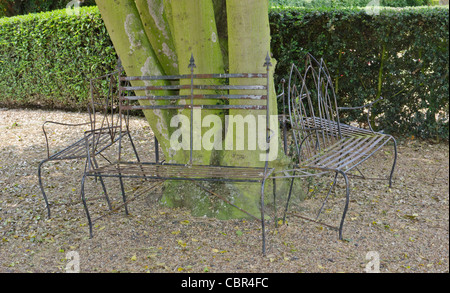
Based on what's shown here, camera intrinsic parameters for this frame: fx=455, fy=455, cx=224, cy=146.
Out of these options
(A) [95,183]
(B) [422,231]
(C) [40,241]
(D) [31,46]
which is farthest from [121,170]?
(D) [31,46]

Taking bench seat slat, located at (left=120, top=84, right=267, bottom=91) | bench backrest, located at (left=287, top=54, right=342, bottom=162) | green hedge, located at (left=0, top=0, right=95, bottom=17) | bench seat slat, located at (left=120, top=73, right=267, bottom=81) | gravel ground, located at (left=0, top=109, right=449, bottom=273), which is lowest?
gravel ground, located at (left=0, top=109, right=449, bottom=273)

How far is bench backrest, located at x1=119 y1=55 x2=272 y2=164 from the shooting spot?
364 centimetres

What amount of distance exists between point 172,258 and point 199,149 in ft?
3.75

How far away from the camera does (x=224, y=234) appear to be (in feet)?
11.7

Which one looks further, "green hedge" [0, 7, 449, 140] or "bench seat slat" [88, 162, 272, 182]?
"green hedge" [0, 7, 449, 140]

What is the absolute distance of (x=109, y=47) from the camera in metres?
7.77

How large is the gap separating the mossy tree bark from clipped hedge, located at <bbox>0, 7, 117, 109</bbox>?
3.85 meters

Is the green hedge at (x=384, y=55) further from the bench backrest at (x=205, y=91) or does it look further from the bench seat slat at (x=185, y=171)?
the bench seat slat at (x=185, y=171)

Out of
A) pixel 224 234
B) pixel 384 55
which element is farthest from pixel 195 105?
pixel 384 55

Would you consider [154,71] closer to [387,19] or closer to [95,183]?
[95,183]

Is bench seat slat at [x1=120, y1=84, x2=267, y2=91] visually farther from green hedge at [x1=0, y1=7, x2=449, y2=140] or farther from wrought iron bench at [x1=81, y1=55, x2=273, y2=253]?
green hedge at [x1=0, y1=7, x2=449, y2=140]

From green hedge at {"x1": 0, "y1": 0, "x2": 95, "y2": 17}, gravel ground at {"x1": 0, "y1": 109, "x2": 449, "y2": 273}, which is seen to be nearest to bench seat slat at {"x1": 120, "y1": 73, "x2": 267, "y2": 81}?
gravel ground at {"x1": 0, "y1": 109, "x2": 449, "y2": 273}

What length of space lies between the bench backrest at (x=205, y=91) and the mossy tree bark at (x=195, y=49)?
90 millimetres

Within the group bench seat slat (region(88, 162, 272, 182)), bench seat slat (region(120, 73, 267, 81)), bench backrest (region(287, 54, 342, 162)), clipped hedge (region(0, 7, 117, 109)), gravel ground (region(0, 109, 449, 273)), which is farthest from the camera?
clipped hedge (region(0, 7, 117, 109))
